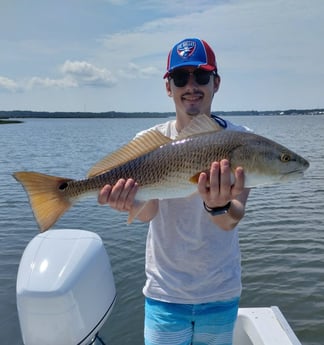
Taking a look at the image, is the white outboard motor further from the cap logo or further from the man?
the cap logo

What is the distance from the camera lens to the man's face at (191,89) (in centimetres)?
348

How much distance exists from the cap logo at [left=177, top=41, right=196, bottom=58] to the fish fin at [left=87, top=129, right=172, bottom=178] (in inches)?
27.4

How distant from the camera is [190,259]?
3.33 metres

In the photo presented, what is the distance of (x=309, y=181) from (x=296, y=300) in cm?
1129

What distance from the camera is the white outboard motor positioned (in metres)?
3.77

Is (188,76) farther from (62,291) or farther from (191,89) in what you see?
(62,291)

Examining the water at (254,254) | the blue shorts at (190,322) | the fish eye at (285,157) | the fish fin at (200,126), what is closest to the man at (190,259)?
the blue shorts at (190,322)

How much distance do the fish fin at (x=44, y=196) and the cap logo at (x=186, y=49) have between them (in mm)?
1398

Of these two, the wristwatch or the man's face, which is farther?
the man's face

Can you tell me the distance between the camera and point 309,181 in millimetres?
18531

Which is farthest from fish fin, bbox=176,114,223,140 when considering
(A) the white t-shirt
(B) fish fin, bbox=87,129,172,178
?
(A) the white t-shirt

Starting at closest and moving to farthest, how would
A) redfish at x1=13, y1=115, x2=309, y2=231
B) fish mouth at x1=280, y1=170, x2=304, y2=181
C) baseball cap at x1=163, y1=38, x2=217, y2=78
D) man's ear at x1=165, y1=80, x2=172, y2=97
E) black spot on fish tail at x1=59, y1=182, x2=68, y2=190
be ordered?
redfish at x1=13, y1=115, x2=309, y2=231, fish mouth at x1=280, y1=170, x2=304, y2=181, black spot on fish tail at x1=59, y1=182, x2=68, y2=190, baseball cap at x1=163, y1=38, x2=217, y2=78, man's ear at x1=165, y1=80, x2=172, y2=97

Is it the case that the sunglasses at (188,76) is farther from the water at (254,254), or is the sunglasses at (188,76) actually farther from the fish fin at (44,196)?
the water at (254,254)

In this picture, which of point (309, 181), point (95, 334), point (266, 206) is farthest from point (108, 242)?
point (309, 181)
